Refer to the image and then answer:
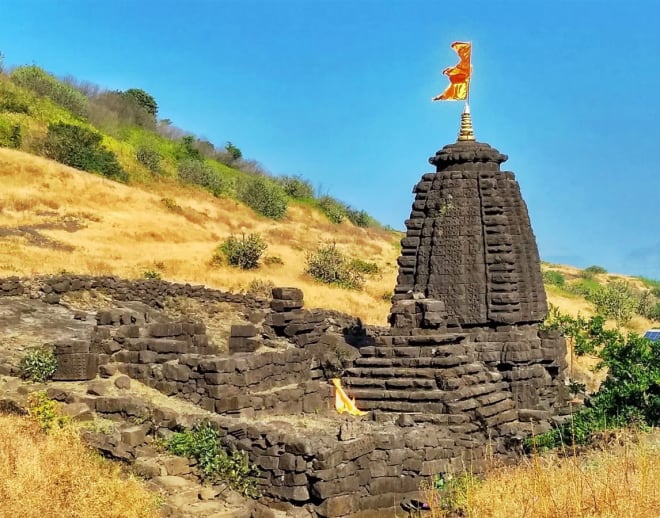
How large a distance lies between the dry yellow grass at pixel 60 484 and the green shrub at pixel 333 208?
6108 centimetres

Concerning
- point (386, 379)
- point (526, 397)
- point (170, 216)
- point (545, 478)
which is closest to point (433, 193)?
point (526, 397)

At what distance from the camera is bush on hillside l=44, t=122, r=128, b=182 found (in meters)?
58.4

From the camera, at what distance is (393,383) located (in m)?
16.6

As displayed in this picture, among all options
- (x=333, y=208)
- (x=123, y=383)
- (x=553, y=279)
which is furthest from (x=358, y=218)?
(x=123, y=383)

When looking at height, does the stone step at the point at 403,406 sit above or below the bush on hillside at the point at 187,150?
below

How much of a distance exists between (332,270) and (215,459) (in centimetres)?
3607

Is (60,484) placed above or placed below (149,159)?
below

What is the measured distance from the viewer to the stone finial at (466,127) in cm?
2406

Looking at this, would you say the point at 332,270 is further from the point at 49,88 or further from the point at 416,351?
the point at 49,88

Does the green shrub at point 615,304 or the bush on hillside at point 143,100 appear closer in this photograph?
the green shrub at point 615,304

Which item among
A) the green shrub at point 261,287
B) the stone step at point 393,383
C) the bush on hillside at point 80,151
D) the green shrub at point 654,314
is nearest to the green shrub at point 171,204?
the bush on hillside at point 80,151

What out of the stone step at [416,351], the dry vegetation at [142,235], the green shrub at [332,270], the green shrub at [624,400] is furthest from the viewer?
the green shrub at [332,270]

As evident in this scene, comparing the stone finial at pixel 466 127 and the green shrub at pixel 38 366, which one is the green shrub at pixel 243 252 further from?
the green shrub at pixel 38 366

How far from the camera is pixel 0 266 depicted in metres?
33.2
